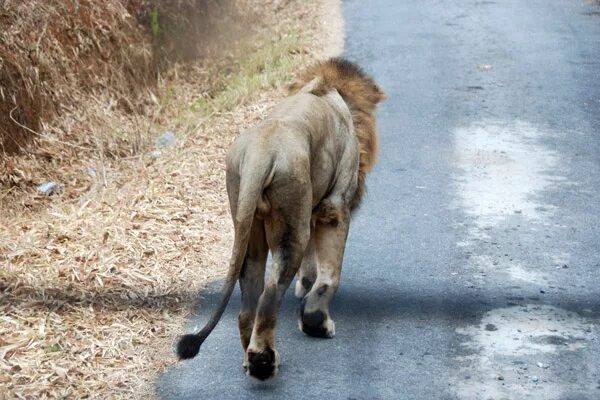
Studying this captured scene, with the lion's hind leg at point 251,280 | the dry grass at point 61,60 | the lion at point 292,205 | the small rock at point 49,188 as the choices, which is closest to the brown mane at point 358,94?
the lion at point 292,205

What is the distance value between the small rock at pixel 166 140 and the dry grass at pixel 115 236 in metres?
0.09

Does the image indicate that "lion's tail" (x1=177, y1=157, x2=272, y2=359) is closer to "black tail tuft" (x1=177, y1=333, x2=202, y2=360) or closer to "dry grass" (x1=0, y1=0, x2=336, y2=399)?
"black tail tuft" (x1=177, y1=333, x2=202, y2=360)

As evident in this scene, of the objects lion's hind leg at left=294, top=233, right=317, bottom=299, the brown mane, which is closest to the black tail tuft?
lion's hind leg at left=294, top=233, right=317, bottom=299

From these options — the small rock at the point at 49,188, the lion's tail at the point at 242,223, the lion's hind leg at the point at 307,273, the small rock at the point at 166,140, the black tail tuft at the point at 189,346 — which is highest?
the lion's tail at the point at 242,223

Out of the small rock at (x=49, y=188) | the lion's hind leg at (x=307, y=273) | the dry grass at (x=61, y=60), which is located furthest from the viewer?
the dry grass at (x=61, y=60)

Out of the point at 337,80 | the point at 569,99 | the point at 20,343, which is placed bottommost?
the point at 569,99

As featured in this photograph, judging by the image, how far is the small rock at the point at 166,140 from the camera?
32.3 ft

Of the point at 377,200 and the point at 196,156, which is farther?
the point at 196,156

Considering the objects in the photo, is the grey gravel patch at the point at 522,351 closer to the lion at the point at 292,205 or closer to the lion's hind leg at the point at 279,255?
the lion at the point at 292,205

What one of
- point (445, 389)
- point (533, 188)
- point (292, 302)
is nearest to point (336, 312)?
point (292, 302)

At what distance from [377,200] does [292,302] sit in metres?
2.21

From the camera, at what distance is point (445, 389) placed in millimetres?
5312

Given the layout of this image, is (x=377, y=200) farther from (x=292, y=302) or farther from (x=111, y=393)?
(x=111, y=393)

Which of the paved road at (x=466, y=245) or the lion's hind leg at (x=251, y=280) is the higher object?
the lion's hind leg at (x=251, y=280)
